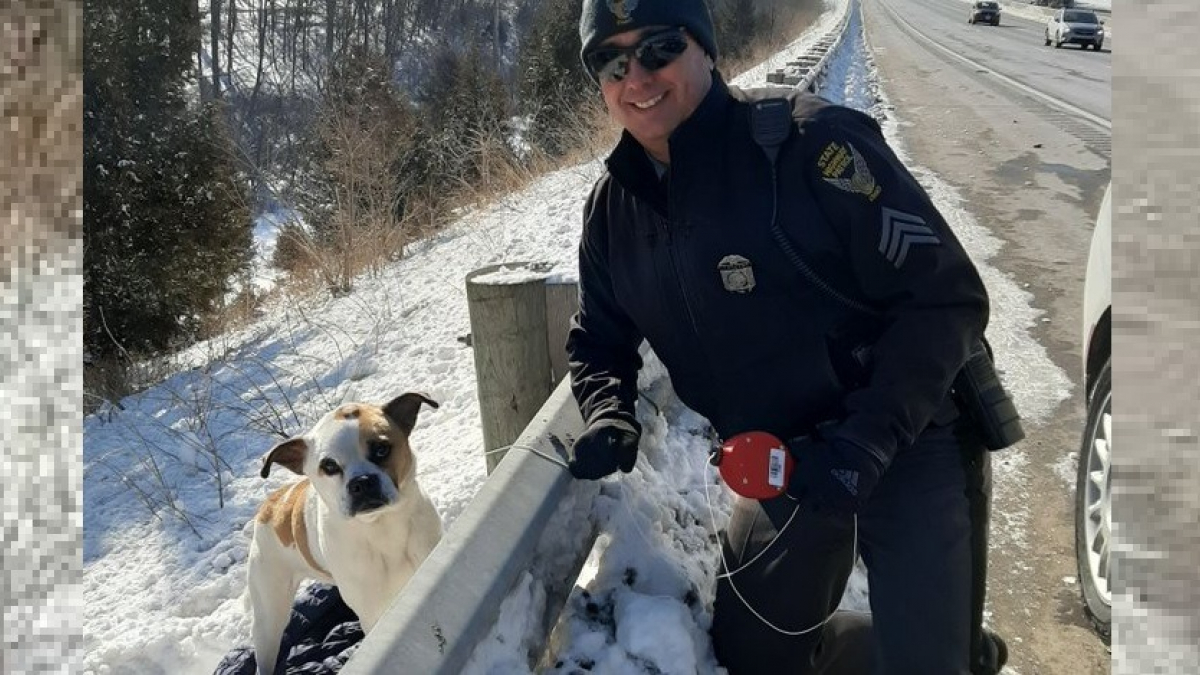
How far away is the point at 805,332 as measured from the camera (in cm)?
231

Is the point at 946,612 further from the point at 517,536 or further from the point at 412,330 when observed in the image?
the point at 412,330

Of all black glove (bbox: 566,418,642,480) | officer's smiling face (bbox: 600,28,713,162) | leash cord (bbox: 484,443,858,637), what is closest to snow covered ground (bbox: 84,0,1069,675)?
leash cord (bbox: 484,443,858,637)

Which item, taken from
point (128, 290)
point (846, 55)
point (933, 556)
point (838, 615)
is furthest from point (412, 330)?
point (846, 55)

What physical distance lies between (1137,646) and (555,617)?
1469 millimetres

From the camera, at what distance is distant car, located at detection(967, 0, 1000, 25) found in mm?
43781

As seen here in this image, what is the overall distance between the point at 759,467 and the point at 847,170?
0.79 m

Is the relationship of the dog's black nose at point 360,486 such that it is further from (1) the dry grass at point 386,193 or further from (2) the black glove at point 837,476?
(1) the dry grass at point 386,193

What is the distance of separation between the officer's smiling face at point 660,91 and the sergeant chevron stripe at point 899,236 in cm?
65

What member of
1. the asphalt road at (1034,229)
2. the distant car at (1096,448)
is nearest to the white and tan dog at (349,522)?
the asphalt road at (1034,229)

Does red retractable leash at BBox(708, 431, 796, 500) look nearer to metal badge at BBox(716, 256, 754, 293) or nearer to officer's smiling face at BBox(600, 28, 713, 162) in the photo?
metal badge at BBox(716, 256, 754, 293)

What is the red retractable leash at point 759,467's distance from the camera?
2135 mm

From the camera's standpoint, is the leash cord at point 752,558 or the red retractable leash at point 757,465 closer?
the red retractable leash at point 757,465

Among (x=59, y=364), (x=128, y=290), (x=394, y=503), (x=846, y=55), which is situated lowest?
(x=128, y=290)

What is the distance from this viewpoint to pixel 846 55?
26.2 m
